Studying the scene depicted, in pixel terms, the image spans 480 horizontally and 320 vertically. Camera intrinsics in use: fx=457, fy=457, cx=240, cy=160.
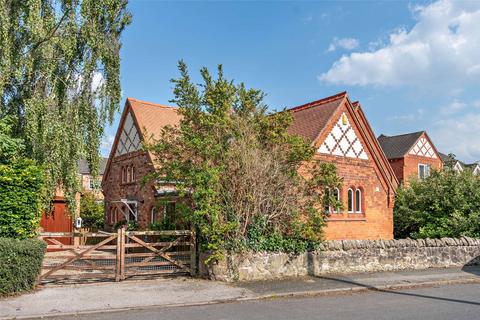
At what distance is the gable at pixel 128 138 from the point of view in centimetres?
2381

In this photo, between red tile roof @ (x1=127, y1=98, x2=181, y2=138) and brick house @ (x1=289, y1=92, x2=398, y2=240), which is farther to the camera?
red tile roof @ (x1=127, y1=98, x2=181, y2=138)

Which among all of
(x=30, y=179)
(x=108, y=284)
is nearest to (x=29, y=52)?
(x=30, y=179)

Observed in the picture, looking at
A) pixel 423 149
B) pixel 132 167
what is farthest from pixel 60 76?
pixel 423 149

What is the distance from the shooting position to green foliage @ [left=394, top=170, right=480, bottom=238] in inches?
779

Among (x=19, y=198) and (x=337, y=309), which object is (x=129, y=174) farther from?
(x=337, y=309)

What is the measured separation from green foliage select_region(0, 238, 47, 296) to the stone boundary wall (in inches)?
176

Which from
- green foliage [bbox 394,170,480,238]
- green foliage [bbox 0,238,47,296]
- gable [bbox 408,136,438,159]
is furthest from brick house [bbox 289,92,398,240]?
gable [bbox 408,136,438,159]

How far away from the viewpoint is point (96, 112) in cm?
1734

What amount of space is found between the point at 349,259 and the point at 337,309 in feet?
17.7

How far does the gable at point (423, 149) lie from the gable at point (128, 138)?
93.3 feet

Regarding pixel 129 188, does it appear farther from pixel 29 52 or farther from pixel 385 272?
pixel 385 272

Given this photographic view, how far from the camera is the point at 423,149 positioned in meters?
44.3

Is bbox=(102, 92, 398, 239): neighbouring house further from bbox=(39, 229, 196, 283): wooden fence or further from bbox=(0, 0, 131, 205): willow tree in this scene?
bbox=(39, 229, 196, 283): wooden fence

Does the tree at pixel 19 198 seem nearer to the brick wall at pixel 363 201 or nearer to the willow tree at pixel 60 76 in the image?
the willow tree at pixel 60 76
